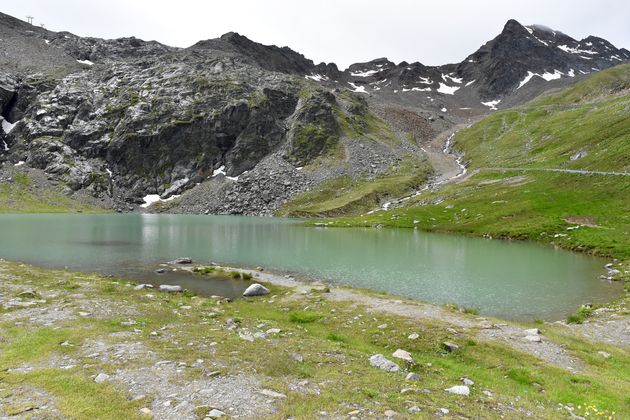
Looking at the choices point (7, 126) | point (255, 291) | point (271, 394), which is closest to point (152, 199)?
point (7, 126)

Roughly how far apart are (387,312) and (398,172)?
142290 mm

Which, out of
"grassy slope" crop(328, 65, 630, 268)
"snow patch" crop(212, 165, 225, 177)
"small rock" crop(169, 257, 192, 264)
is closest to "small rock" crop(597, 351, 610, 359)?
"grassy slope" crop(328, 65, 630, 268)

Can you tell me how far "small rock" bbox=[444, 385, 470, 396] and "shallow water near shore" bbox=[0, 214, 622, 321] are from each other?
18.5 metres

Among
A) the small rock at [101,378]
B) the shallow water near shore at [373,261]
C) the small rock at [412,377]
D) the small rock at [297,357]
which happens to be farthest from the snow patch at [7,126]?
the small rock at [412,377]

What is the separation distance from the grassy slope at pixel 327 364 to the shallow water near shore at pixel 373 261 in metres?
12.4

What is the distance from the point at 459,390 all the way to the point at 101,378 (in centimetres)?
1225

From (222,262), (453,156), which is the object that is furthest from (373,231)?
(453,156)

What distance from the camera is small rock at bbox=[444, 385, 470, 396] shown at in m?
14.1

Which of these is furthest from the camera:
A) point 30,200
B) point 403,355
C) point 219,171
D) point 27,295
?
point 219,171

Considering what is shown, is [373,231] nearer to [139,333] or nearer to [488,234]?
[488,234]

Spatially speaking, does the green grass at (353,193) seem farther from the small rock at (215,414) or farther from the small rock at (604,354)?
the small rock at (215,414)

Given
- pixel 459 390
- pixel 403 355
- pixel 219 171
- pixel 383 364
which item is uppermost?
pixel 219 171

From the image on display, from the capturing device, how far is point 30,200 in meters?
156

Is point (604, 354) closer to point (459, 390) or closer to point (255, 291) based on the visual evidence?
point (459, 390)
